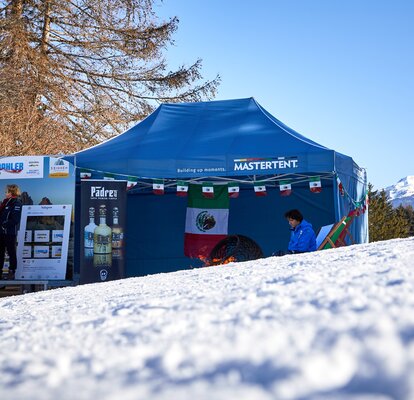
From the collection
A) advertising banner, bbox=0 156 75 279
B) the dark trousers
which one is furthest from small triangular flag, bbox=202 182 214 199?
the dark trousers

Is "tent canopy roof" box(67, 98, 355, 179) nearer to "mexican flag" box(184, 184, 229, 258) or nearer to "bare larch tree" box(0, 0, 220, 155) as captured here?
"mexican flag" box(184, 184, 229, 258)

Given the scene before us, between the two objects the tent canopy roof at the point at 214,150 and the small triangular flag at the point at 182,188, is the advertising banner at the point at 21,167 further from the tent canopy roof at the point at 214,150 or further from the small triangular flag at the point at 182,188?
the small triangular flag at the point at 182,188

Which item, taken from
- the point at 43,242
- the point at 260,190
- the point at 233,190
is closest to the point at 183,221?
the point at 233,190

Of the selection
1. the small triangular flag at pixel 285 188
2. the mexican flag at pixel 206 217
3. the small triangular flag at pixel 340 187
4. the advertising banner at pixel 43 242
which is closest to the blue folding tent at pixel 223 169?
the small triangular flag at pixel 340 187

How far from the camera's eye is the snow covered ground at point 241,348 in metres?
0.42

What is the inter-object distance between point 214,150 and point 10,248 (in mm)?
3026

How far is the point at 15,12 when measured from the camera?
15.2 metres

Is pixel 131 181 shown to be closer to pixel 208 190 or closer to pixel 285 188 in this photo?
pixel 208 190

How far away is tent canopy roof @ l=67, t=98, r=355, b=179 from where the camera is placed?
814 centimetres

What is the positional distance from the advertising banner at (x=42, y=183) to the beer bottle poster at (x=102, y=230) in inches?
8.6

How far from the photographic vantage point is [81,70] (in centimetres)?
1628

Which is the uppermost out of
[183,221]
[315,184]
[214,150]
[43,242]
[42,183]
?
[214,150]

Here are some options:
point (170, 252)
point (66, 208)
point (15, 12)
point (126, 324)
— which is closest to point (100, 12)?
point (15, 12)

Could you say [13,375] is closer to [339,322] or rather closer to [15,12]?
[339,322]
